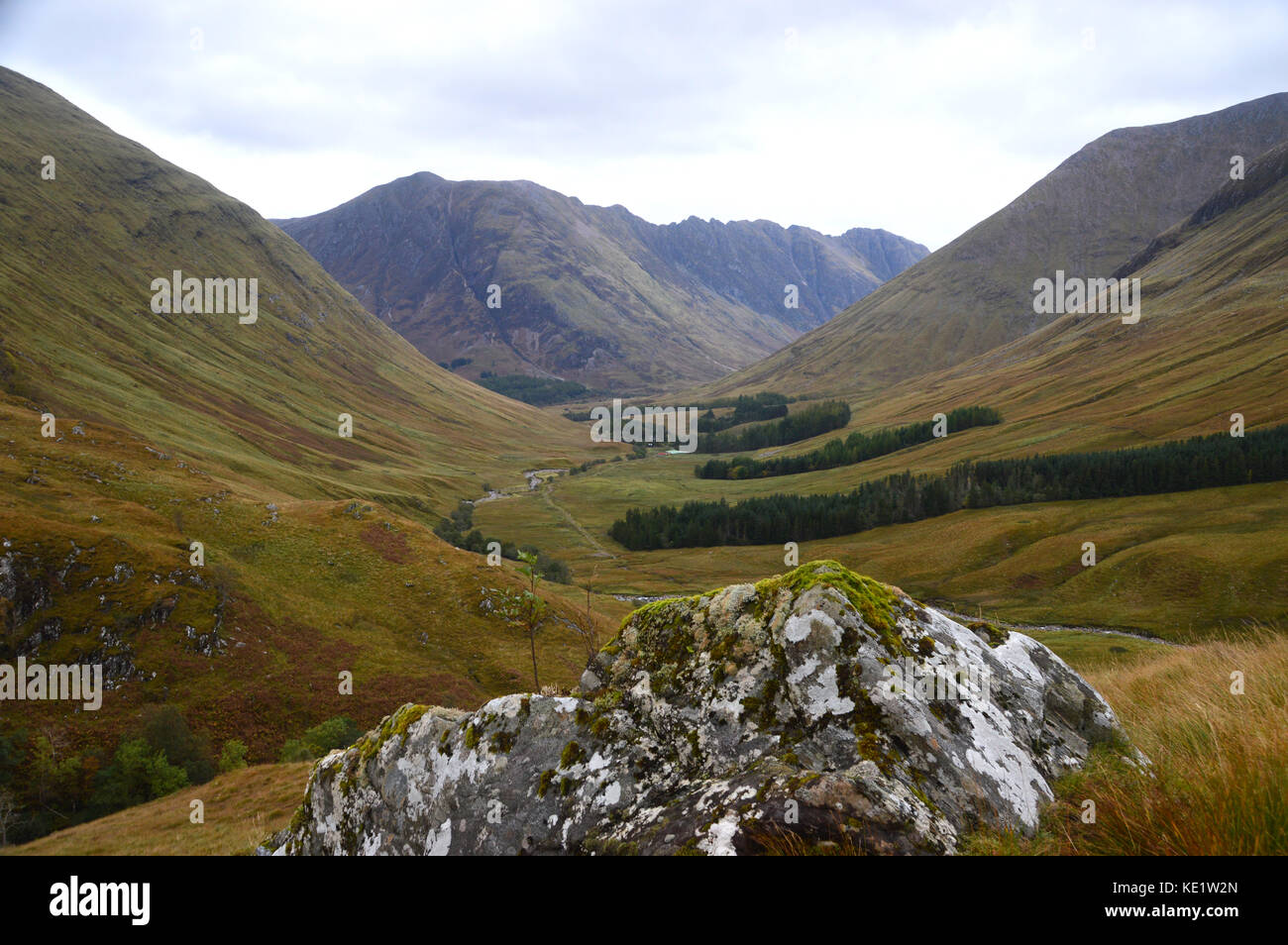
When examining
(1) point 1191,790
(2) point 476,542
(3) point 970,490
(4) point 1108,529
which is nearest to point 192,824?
(1) point 1191,790

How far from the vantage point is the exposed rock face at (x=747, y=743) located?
6887mm

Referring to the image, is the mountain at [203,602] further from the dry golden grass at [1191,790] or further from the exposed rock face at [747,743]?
the dry golden grass at [1191,790]

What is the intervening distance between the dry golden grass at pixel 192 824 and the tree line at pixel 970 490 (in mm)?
127860

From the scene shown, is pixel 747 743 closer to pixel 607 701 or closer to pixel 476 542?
pixel 607 701

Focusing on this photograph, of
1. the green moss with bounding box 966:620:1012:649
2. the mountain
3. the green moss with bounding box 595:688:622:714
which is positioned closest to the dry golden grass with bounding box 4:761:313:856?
the mountain

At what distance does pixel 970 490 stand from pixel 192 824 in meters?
158

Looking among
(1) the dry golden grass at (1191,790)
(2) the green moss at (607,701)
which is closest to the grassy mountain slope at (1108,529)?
(1) the dry golden grass at (1191,790)

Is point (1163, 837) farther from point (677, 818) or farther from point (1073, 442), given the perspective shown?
point (1073, 442)

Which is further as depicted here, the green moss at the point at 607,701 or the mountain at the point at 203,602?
the mountain at the point at 203,602

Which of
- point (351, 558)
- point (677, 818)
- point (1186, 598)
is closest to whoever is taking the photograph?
point (677, 818)

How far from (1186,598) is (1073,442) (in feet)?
278

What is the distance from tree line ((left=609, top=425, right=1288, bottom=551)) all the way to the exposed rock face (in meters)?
148

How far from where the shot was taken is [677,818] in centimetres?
721
